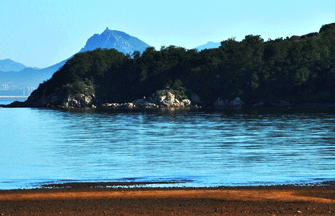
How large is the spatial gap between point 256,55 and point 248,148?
144 m

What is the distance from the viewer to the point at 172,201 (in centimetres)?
1967

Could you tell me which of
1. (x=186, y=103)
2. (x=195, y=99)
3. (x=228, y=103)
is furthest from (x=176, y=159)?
(x=195, y=99)

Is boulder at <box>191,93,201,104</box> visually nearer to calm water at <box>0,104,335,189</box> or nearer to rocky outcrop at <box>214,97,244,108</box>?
rocky outcrop at <box>214,97,244,108</box>

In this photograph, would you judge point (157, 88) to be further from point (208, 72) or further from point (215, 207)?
point (215, 207)

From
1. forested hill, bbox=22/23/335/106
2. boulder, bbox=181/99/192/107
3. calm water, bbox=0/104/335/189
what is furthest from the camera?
boulder, bbox=181/99/192/107

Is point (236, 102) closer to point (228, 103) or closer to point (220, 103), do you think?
point (228, 103)

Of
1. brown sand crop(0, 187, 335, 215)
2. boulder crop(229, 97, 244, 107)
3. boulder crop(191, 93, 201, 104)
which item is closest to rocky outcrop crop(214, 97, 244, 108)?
boulder crop(229, 97, 244, 107)

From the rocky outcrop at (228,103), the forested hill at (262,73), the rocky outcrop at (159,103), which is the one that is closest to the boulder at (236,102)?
the rocky outcrop at (228,103)

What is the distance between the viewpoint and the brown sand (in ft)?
58.6

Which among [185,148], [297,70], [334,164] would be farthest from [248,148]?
[297,70]

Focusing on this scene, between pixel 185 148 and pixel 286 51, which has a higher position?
pixel 286 51

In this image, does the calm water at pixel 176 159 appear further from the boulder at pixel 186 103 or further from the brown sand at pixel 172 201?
the boulder at pixel 186 103

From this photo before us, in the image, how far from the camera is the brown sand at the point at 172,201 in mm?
17859

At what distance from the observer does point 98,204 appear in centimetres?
1922
